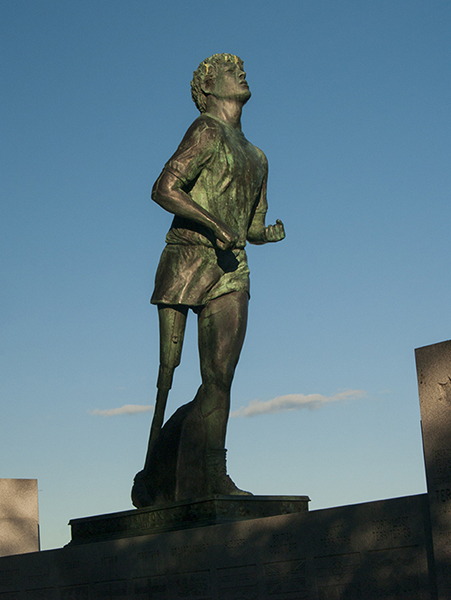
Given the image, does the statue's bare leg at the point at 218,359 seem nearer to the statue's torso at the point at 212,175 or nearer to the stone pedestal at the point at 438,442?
the statue's torso at the point at 212,175

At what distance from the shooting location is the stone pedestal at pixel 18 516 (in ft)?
44.1

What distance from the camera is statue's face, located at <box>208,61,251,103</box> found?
30.7 feet

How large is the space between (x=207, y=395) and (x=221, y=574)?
74.4 inches

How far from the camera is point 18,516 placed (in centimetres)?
1362

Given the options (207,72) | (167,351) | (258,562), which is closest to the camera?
(258,562)

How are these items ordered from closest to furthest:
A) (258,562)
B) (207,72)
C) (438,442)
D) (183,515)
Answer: (438,442)
(258,562)
(183,515)
(207,72)

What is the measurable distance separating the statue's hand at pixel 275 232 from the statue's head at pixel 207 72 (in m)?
1.35

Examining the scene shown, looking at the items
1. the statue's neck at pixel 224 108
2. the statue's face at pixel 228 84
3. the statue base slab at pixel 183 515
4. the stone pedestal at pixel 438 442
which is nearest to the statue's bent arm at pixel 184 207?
the statue's neck at pixel 224 108

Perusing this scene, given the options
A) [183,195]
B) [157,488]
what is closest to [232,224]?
[183,195]

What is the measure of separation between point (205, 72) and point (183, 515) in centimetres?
427

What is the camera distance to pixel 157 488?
348 inches

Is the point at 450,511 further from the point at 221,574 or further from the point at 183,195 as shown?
the point at 183,195

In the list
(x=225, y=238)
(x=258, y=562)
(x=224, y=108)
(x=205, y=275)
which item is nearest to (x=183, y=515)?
(x=258, y=562)

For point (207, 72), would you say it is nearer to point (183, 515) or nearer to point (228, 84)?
point (228, 84)
